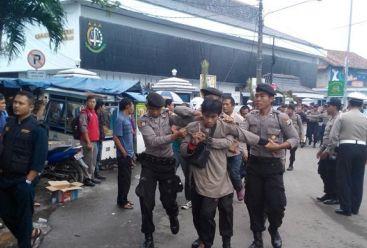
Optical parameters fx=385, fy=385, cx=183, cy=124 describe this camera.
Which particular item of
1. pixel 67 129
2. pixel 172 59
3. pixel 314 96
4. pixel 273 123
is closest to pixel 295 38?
pixel 314 96

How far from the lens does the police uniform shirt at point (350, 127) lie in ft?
20.5

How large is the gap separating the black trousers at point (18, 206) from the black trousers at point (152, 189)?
1203 mm

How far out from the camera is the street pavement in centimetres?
488

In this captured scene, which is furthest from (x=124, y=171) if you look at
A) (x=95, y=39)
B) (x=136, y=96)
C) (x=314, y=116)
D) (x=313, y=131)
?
(x=95, y=39)

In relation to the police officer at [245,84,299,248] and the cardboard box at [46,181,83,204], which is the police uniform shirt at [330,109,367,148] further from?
the cardboard box at [46,181,83,204]

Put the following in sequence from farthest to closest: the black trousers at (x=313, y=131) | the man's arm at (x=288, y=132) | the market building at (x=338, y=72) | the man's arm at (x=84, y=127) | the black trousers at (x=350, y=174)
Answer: the market building at (x=338, y=72) → the black trousers at (x=313, y=131) → the man's arm at (x=84, y=127) → the black trousers at (x=350, y=174) → the man's arm at (x=288, y=132)

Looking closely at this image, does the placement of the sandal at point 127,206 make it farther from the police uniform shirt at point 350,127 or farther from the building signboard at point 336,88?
the building signboard at point 336,88

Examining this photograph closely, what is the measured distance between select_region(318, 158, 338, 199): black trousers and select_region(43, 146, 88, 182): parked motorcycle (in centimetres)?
463

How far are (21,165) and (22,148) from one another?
0.17 m

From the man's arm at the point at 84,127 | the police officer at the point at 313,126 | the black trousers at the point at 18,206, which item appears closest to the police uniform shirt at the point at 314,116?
the police officer at the point at 313,126

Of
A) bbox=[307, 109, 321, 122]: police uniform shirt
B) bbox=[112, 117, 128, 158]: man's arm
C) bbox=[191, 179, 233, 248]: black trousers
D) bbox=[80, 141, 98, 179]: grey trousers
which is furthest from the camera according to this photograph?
bbox=[307, 109, 321, 122]: police uniform shirt

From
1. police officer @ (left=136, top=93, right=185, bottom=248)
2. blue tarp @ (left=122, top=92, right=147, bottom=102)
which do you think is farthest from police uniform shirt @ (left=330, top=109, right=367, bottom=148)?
blue tarp @ (left=122, top=92, right=147, bottom=102)

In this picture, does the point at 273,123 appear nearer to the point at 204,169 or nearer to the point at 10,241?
the point at 204,169

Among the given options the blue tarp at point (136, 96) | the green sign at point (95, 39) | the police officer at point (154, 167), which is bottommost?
the police officer at point (154, 167)
